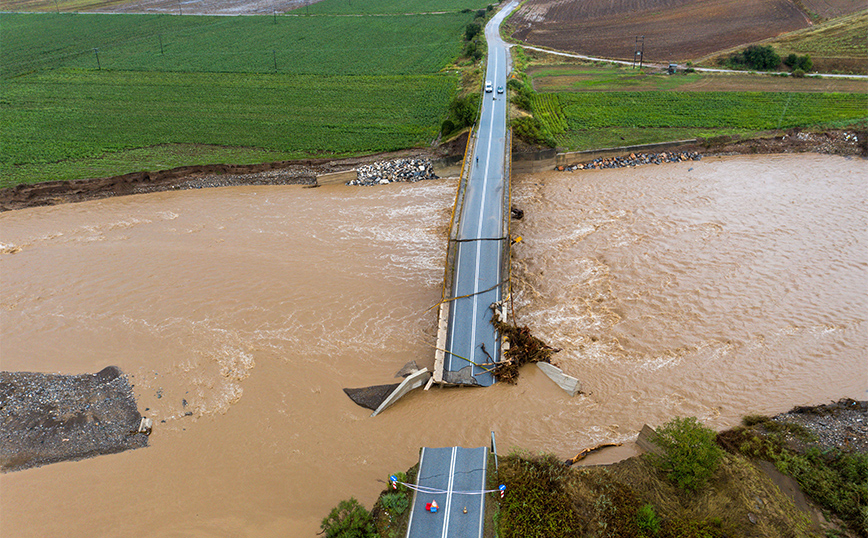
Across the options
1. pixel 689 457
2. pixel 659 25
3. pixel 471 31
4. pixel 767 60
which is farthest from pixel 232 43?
pixel 689 457

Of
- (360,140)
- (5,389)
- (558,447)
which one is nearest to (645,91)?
(360,140)

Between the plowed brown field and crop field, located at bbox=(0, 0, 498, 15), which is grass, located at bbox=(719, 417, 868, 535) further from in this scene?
crop field, located at bbox=(0, 0, 498, 15)

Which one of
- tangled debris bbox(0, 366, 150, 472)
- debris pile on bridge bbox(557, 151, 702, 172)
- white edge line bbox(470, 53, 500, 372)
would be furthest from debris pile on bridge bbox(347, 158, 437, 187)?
tangled debris bbox(0, 366, 150, 472)

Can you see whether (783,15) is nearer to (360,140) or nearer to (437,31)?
(437,31)

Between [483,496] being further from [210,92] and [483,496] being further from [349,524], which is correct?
[210,92]

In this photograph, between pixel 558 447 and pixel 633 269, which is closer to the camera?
pixel 558 447

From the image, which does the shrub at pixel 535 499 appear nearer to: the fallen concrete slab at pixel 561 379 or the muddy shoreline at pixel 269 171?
the fallen concrete slab at pixel 561 379
